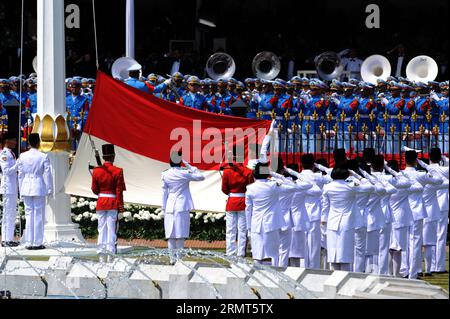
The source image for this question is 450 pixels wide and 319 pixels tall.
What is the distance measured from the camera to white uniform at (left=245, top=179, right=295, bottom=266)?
61.4 ft

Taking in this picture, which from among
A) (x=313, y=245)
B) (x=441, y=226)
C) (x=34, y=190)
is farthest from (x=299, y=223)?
(x=34, y=190)

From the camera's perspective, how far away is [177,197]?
2100 cm

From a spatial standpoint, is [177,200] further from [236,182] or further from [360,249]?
[360,249]

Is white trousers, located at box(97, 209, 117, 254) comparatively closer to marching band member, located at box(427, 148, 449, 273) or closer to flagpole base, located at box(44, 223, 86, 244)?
flagpole base, located at box(44, 223, 86, 244)

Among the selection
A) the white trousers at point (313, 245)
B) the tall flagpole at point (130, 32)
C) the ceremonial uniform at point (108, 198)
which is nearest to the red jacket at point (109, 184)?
the ceremonial uniform at point (108, 198)

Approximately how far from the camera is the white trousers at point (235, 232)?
2111cm

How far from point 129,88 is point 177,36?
10068mm

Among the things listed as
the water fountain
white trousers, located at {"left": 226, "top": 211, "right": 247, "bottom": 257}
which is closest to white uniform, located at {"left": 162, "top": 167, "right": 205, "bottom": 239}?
white trousers, located at {"left": 226, "top": 211, "right": 247, "bottom": 257}

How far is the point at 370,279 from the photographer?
15070mm

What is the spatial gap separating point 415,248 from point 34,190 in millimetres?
5457

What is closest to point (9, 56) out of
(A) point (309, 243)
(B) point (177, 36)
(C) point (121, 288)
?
(B) point (177, 36)

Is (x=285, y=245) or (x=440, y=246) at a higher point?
(x=285, y=245)

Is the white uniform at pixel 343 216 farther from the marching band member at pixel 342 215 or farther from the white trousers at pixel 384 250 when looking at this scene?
the white trousers at pixel 384 250
